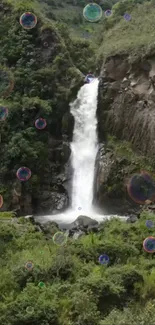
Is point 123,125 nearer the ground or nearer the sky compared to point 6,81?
nearer the ground

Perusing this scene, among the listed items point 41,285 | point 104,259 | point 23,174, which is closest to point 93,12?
point 104,259

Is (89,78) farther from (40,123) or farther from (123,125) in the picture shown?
(40,123)

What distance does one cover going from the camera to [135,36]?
93.6 feet

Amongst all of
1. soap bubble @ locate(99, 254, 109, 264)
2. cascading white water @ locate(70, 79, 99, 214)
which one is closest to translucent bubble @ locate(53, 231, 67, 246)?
soap bubble @ locate(99, 254, 109, 264)


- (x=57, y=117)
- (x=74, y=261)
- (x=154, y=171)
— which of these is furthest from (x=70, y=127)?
(x=74, y=261)

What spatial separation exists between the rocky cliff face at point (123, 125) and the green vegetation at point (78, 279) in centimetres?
935

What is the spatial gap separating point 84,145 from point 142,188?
186 inches

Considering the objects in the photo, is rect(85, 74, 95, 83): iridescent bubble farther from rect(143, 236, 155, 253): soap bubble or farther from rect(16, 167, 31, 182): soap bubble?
rect(143, 236, 155, 253): soap bubble

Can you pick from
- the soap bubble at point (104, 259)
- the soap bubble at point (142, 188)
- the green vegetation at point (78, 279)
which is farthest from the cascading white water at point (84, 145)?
the soap bubble at point (104, 259)

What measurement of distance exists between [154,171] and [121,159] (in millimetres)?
1820

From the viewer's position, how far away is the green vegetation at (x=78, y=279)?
1012 centimetres

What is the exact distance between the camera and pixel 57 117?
90.4 feet

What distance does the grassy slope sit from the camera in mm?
26281

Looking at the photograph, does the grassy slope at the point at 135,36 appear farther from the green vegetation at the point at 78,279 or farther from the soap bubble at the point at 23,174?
the green vegetation at the point at 78,279
